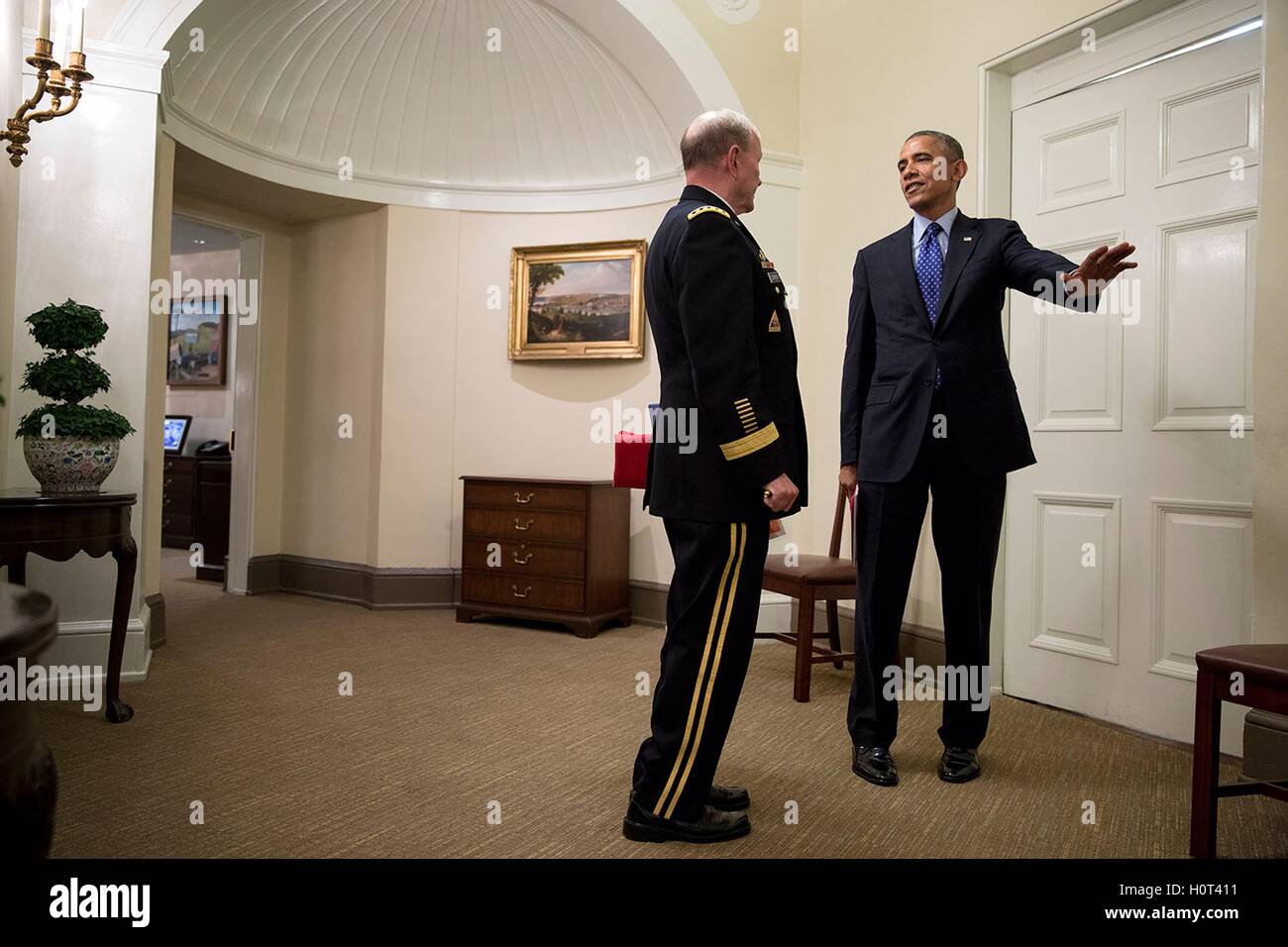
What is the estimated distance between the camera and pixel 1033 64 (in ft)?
12.3

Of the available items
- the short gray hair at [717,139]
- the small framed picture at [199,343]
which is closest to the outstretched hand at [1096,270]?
the short gray hair at [717,139]

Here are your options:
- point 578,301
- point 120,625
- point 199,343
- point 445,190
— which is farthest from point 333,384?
point 199,343

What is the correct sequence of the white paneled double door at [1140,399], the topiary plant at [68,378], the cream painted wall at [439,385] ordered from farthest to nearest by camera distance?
the cream painted wall at [439,385] → the topiary plant at [68,378] → the white paneled double door at [1140,399]

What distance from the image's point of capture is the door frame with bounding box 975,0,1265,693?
10.2 feet

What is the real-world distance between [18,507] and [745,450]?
2.41m

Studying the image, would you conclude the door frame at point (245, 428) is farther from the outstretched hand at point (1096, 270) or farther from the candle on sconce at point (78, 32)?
the outstretched hand at point (1096, 270)

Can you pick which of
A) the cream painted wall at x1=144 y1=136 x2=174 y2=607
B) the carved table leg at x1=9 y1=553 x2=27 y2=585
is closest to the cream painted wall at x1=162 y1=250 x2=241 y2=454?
the cream painted wall at x1=144 y1=136 x2=174 y2=607

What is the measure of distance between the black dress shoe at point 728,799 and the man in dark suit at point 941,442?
49 cm

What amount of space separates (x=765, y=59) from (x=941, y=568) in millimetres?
3309

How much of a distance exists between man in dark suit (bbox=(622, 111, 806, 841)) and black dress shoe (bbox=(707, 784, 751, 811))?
0.37ft

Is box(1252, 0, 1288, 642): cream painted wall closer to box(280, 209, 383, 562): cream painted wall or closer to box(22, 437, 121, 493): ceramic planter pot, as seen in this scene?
box(22, 437, 121, 493): ceramic planter pot

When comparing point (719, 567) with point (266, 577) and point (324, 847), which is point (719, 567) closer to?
point (324, 847)

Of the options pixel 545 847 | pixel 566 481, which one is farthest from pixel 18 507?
pixel 566 481

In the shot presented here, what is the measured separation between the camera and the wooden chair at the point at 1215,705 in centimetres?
195
